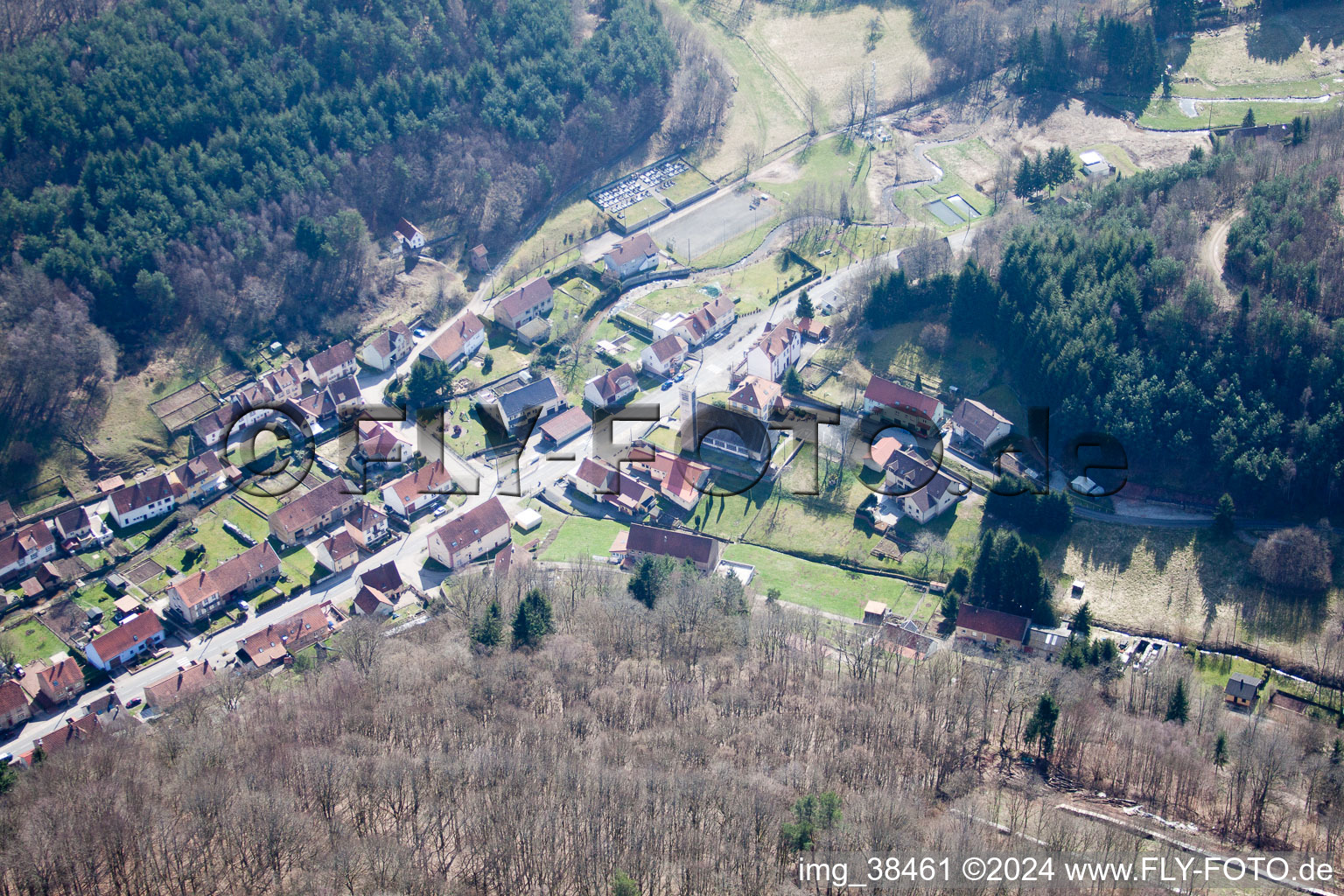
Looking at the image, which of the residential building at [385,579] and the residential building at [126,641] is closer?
the residential building at [126,641]

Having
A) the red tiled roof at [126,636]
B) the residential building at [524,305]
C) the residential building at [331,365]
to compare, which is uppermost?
the residential building at [524,305]

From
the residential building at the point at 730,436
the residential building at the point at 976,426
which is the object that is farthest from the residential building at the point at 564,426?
the residential building at the point at 976,426

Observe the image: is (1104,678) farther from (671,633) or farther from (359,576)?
(359,576)

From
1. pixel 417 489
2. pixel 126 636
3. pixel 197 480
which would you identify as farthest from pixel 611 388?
pixel 126 636

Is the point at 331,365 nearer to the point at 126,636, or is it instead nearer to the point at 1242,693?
the point at 126,636

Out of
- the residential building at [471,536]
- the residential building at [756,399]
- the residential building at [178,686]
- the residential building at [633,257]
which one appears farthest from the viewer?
→ the residential building at [633,257]

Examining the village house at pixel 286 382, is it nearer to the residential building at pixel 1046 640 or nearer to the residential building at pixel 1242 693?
the residential building at pixel 1046 640

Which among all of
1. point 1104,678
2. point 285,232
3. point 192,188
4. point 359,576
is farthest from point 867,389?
point 192,188

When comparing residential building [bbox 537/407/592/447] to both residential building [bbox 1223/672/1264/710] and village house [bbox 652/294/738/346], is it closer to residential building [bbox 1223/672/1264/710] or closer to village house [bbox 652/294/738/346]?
village house [bbox 652/294/738/346]
